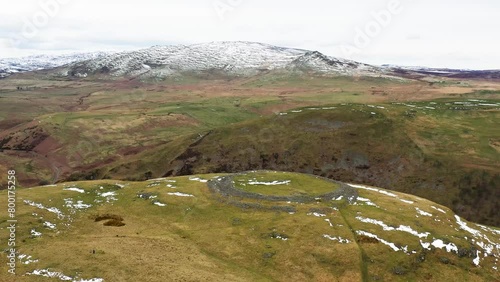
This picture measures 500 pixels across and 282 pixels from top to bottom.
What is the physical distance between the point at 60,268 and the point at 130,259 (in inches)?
311

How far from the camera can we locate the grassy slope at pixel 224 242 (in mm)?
48906

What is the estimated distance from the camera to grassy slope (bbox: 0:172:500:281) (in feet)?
160

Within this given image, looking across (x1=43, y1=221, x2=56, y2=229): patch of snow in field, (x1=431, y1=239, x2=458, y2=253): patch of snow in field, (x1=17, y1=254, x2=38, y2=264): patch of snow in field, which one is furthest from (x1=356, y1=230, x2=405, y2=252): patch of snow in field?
(x1=43, y1=221, x2=56, y2=229): patch of snow in field

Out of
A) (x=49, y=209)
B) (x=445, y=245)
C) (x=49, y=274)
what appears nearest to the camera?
(x=49, y=274)

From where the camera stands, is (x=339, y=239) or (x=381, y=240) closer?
(x=339, y=239)

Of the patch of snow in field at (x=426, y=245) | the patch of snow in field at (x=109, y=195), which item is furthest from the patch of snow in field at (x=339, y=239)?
the patch of snow in field at (x=109, y=195)

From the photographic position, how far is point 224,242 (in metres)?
60.8

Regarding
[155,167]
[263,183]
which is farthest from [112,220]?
[155,167]

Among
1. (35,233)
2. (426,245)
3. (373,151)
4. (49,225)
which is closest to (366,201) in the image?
(426,245)

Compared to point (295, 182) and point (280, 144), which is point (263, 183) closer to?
point (295, 182)

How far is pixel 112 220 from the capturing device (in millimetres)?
66312

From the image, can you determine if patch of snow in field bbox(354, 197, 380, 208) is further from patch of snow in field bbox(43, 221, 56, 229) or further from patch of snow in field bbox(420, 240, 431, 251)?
patch of snow in field bbox(43, 221, 56, 229)

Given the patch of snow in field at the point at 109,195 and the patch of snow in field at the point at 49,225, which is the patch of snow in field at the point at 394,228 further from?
the patch of snow in field at the point at 49,225

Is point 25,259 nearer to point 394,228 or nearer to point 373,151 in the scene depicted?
point 394,228
